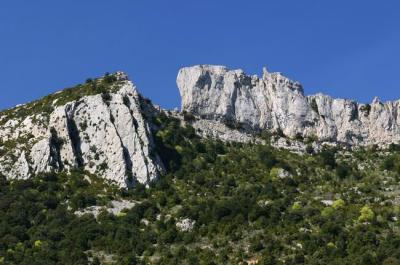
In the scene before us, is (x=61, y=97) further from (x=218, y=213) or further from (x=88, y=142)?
(x=218, y=213)

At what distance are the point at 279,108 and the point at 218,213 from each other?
53835mm

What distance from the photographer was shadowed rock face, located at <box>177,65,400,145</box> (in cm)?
15650

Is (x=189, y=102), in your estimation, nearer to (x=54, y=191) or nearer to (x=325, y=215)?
(x=54, y=191)

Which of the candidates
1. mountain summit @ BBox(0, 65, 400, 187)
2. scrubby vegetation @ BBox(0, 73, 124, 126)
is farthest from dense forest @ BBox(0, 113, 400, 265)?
scrubby vegetation @ BBox(0, 73, 124, 126)

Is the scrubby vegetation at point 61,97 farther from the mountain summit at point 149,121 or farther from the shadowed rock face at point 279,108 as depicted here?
the shadowed rock face at point 279,108

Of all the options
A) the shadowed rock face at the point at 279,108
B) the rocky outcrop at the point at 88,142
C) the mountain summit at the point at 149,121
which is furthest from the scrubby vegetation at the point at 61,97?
the shadowed rock face at the point at 279,108

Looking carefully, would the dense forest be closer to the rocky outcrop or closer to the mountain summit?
the rocky outcrop

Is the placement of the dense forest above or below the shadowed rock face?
below

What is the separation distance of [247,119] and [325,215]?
5075cm

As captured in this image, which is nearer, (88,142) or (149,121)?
(88,142)

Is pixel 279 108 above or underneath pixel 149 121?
above

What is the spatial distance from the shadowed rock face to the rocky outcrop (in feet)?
73.1

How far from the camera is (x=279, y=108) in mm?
159000

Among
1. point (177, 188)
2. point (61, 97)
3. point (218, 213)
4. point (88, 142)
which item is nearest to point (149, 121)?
point (61, 97)
